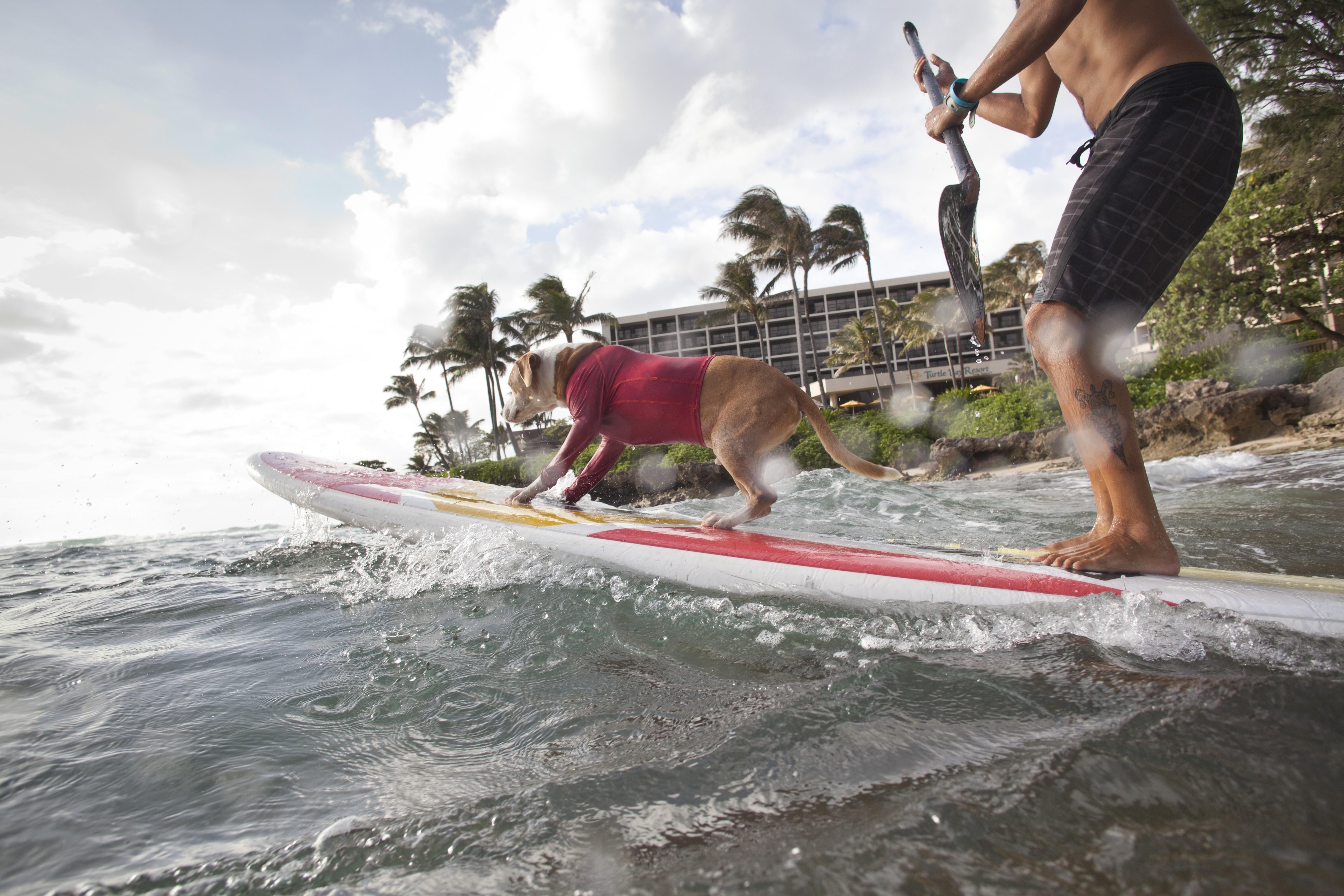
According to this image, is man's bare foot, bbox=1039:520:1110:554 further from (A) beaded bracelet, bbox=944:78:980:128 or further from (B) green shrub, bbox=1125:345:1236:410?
(B) green shrub, bbox=1125:345:1236:410

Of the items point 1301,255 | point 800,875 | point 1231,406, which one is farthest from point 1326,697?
point 1301,255

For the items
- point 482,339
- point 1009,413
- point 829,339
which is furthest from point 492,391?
point 829,339

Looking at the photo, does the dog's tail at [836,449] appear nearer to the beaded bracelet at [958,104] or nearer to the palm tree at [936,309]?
the beaded bracelet at [958,104]

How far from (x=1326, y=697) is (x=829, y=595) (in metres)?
1.56

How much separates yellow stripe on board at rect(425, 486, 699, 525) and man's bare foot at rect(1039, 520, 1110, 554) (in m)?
2.04

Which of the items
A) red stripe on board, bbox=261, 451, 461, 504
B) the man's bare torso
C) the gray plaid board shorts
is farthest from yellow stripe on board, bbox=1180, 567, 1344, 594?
red stripe on board, bbox=261, 451, 461, 504

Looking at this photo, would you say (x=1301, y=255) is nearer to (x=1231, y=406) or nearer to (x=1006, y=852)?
(x=1231, y=406)

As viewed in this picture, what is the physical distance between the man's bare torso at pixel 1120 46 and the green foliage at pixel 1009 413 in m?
13.7

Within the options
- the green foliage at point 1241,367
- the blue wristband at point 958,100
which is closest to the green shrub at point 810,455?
the green foliage at point 1241,367

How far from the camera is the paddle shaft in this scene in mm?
2904

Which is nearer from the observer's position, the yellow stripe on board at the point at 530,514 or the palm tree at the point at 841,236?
the yellow stripe on board at the point at 530,514

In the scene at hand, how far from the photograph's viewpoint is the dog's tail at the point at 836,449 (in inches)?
148

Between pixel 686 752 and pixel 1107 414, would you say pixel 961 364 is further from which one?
pixel 686 752

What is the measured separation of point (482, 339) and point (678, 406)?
35347 millimetres
